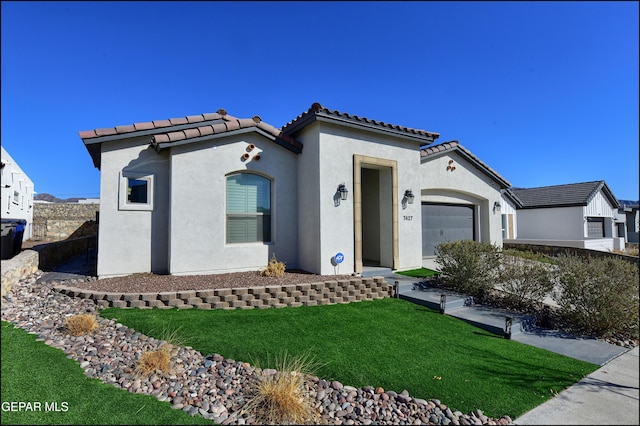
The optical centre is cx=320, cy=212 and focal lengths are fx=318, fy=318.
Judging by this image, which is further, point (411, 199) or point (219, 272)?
point (411, 199)

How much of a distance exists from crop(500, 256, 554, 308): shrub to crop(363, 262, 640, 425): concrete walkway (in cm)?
70

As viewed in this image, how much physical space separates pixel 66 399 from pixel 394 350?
4587mm

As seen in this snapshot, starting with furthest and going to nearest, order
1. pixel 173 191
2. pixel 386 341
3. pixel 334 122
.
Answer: pixel 334 122, pixel 173 191, pixel 386 341

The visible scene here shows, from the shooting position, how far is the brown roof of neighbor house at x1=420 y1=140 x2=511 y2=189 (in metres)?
13.6

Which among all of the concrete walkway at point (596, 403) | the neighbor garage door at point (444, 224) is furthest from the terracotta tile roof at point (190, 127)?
the concrete walkway at point (596, 403)

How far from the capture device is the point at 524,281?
8.22m

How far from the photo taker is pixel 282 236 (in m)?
10.9

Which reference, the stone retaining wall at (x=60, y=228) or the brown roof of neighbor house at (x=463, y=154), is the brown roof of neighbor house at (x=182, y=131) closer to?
the brown roof of neighbor house at (x=463, y=154)

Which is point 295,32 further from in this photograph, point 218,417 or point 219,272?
point 219,272

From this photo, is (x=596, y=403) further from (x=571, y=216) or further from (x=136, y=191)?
(x=571, y=216)

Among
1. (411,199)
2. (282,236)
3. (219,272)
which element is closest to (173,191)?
(219,272)

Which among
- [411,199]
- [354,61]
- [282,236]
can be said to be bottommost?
[282,236]

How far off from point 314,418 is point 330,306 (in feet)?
14.3

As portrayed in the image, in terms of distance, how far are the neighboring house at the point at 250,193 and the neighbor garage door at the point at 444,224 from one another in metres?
2.19
